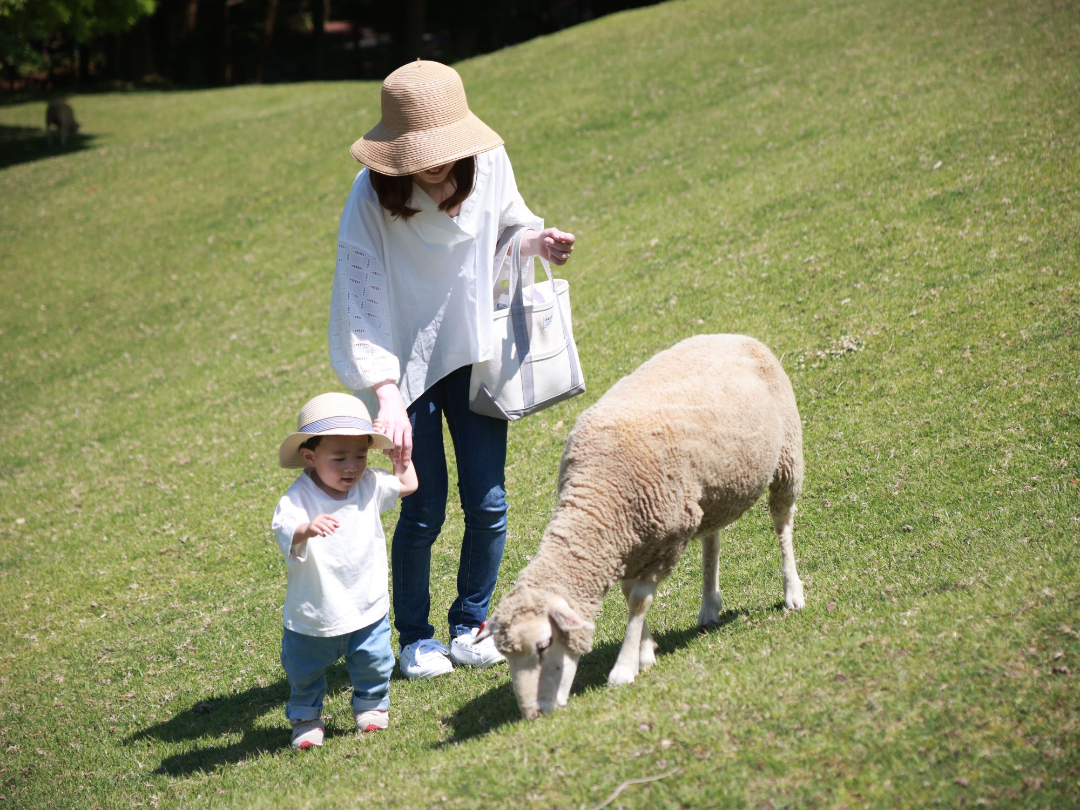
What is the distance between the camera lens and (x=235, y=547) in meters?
9.05

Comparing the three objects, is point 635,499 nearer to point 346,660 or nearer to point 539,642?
point 539,642

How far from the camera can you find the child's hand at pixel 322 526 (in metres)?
4.58

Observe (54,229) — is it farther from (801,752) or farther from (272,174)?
(801,752)

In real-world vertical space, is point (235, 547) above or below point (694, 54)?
below

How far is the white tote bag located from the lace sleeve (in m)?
0.57

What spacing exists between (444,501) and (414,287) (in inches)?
51.5

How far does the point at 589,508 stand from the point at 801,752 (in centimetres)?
152

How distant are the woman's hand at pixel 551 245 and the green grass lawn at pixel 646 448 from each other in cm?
240

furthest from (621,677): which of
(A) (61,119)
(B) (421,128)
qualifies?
(A) (61,119)

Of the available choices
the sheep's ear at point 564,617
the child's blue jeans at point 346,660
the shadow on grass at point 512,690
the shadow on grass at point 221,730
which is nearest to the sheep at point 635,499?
the sheep's ear at point 564,617

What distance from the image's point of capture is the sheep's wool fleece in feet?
15.2

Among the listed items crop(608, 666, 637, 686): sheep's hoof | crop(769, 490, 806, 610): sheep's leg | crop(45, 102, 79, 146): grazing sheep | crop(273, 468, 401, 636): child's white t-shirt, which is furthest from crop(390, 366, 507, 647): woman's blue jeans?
crop(45, 102, 79, 146): grazing sheep

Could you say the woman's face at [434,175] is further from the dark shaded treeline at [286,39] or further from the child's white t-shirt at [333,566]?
the dark shaded treeline at [286,39]

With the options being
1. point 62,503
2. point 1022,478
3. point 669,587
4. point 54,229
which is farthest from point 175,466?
point 54,229
